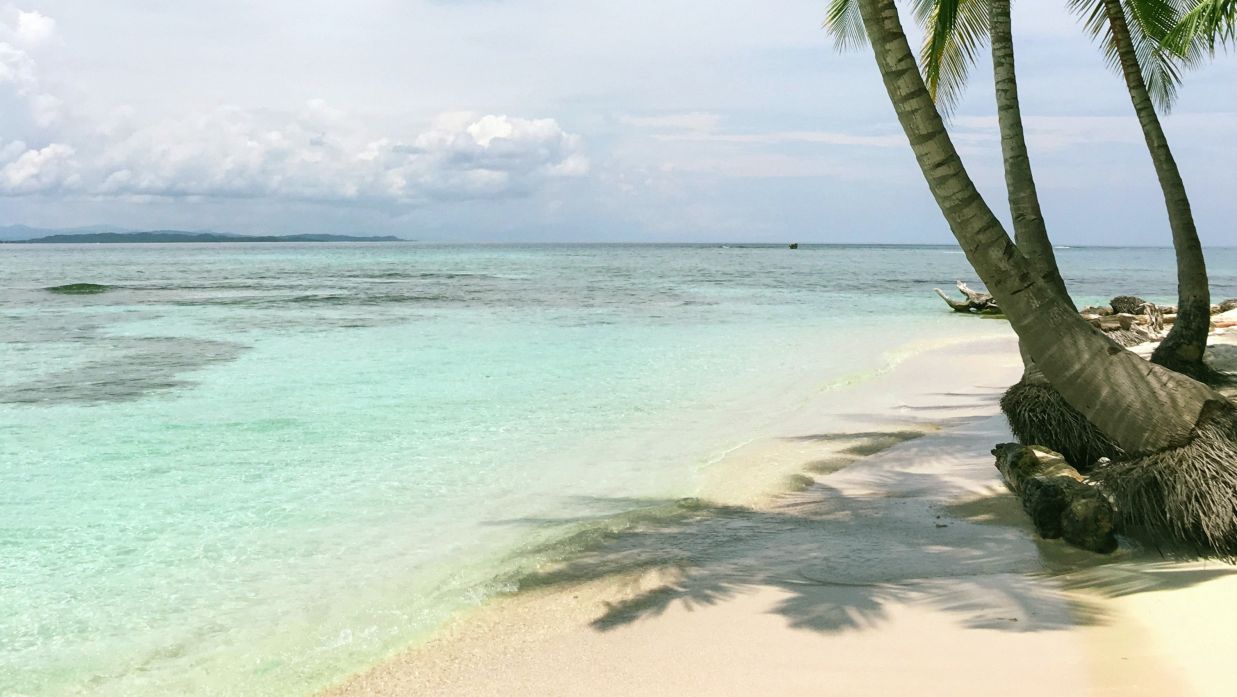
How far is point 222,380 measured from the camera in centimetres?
1392

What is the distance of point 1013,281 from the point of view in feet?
17.6

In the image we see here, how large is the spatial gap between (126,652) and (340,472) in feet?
11.8

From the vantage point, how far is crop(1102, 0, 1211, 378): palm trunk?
7652mm

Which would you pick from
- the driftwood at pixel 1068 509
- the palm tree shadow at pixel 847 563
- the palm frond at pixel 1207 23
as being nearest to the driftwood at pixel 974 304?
the palm frond at pixel 1207 23

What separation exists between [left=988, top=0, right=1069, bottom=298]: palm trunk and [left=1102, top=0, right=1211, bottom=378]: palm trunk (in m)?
1.18

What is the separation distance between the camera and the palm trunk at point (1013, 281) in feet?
17.3

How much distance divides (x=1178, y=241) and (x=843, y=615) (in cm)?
629

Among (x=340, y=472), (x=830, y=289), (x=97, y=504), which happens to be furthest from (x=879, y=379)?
(x=830, y=289)

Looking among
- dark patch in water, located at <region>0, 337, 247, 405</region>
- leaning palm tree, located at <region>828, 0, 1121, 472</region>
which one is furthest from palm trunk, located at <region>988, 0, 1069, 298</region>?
dark patch in water, located at <region>0, 337, 247, 405</region>

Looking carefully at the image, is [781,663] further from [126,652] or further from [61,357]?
[61,357]

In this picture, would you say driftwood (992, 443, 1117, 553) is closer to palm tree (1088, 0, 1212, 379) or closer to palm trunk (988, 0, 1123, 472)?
palm trunk (988, 0, 1123, 472)

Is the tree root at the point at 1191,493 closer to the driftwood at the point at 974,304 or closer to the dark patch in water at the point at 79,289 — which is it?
the driftwood at the point at 974,304

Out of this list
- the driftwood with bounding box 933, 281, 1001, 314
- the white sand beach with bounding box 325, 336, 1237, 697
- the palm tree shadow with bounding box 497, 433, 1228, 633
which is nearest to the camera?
the white sand beach with bounding box 325, 336, 1237, 697

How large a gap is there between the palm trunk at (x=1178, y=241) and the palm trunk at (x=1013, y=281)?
9.17 ft
